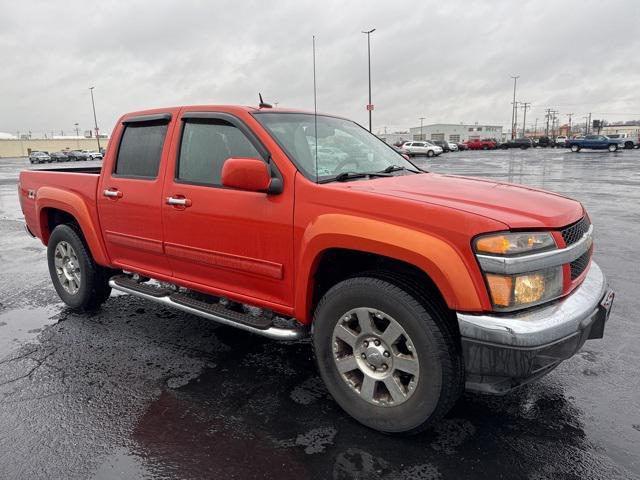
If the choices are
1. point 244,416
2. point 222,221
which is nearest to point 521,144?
point 222,221

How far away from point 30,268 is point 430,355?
6260 mm

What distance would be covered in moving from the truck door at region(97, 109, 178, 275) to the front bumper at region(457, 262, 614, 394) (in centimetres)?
248

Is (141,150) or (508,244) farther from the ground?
(141,150)

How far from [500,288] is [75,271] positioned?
4130 mm

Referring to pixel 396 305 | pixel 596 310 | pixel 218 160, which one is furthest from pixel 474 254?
pixel 218 160

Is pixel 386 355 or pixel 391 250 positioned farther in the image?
pixel 386 355

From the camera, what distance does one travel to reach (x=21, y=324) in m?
4.62

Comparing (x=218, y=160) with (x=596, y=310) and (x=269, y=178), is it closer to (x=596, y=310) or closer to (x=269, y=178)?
(x=269, y=178)

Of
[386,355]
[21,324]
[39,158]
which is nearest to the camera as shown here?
[386,355]

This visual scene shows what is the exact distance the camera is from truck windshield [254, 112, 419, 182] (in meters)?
3.27

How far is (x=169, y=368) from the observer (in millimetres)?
3639

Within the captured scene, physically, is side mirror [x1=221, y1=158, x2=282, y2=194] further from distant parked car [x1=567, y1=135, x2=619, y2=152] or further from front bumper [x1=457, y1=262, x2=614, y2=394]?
distant parked car [x1=567, y1=135, x2=619, y2=152]

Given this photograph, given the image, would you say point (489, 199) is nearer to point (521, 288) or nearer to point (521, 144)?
point (521, 288)

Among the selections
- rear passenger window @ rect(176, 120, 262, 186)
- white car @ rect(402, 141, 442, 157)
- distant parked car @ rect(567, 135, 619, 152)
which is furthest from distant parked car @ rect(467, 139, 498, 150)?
rear passenger window @ rect(176, 120, 262, 186)
